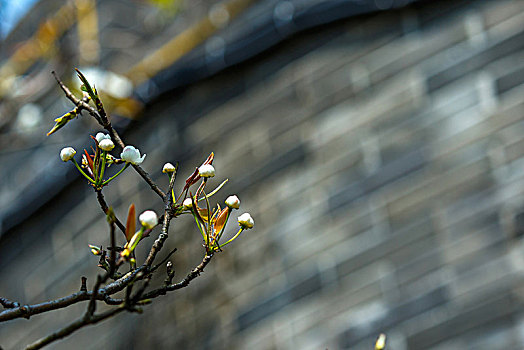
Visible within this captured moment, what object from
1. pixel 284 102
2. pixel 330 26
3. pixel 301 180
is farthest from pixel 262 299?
pixel 330 26

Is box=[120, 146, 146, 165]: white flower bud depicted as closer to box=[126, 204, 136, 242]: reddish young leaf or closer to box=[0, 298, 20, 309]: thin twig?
box=[126, 204, 136, 242]: reddish young leaf

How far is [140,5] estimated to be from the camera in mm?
3818

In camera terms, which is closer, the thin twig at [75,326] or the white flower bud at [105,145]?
the thin twig at [75,326]

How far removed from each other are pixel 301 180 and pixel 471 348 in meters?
0.88

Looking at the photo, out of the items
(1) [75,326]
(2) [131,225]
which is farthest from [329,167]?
(1) [75,326]

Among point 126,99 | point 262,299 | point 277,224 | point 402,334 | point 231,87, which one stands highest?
point 126,99

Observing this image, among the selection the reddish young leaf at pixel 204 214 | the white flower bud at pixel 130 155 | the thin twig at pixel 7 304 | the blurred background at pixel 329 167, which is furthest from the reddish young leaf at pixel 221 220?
the blurred background at pixel 329 167

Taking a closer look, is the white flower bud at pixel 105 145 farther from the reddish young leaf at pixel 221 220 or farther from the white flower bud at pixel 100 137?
the reddish young leaf at pixel 221 220

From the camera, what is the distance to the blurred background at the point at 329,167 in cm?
231

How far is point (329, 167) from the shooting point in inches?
104

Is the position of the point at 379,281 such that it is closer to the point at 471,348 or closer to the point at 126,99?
the point at 471,348

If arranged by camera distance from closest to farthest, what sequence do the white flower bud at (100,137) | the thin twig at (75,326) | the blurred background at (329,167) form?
the thin twig at (75,326) → the white flower bud at (100,137) → the blurred background at (329,167)

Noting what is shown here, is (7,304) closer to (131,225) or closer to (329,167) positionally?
(131,225)

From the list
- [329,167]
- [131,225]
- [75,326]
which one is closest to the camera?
[75,326]
